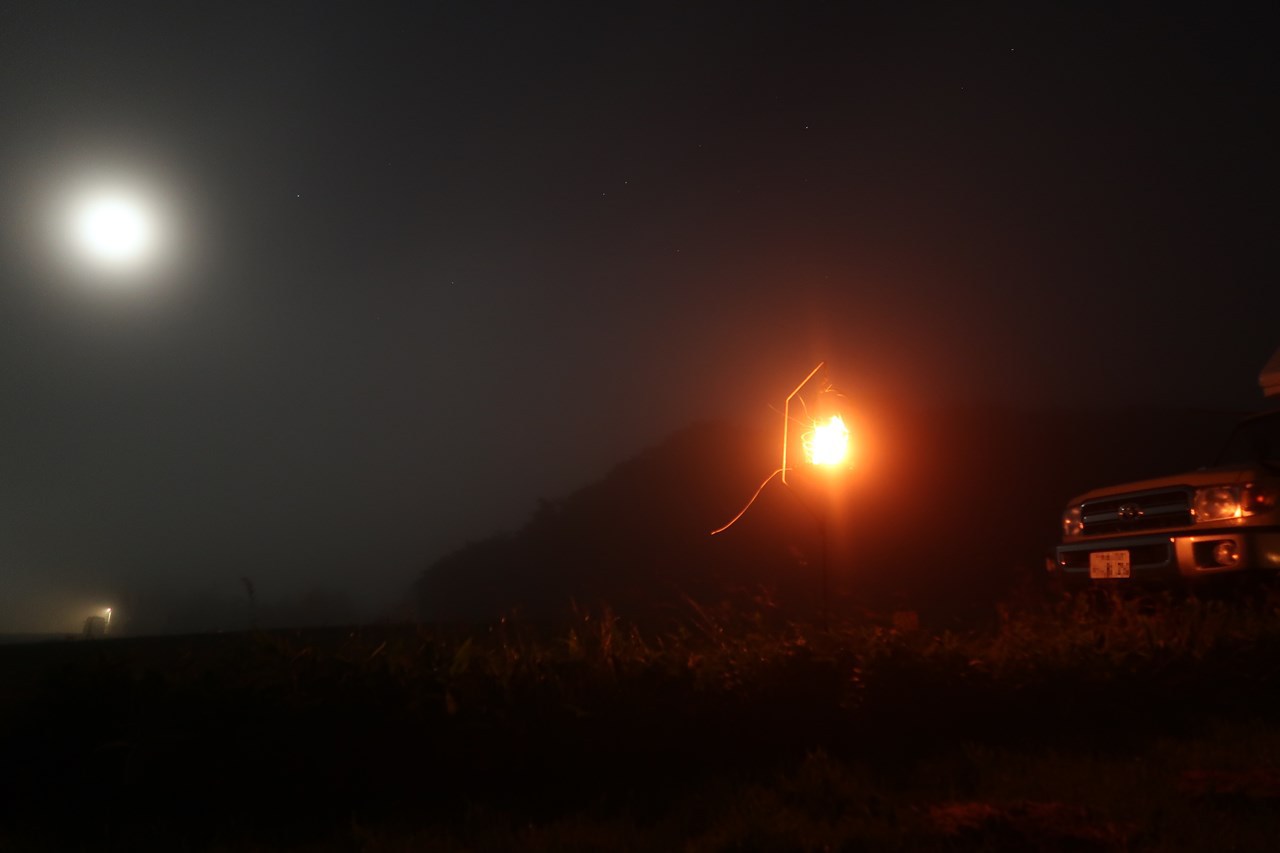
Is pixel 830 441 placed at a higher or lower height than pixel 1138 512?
higher

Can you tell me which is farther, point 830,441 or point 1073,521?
point 1073,521

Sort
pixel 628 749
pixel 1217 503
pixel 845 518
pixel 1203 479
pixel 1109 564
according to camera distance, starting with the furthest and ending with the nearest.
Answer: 1. pixel 845 518
2. pixel 1109 564
3. pixel 1203 479
4. pixel 1217 503
5. pixel 628 749

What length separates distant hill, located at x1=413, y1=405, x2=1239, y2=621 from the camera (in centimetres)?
1016

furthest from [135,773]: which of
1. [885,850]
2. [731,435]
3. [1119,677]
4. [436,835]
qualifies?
[731,435]

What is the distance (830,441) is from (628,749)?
3.02 meters

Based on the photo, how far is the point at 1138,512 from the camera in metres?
7.03

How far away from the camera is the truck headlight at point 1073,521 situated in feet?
25.5

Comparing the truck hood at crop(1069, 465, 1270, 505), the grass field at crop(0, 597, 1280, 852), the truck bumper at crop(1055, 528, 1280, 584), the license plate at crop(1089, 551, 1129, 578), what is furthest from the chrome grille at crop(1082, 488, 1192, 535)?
the grass field at crop(0, 597, 1280, 852)

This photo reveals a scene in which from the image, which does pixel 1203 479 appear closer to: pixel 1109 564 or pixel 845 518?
pixel 1109 564

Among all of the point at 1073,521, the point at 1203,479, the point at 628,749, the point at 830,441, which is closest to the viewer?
the point at 628,749

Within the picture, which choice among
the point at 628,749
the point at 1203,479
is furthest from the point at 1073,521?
the point at 628,749

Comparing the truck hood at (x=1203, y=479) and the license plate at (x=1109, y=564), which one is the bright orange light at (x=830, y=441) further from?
the truck hood at (x=1203, y=479)

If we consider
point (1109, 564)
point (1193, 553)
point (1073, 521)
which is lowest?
point (1109, 564)

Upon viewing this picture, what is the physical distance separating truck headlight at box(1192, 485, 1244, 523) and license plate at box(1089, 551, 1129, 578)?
62 centimetres
